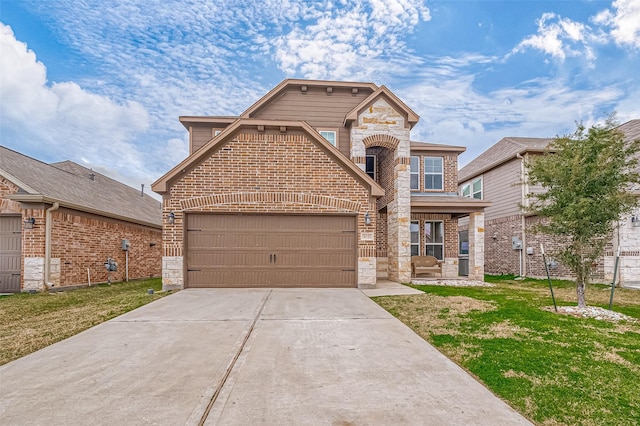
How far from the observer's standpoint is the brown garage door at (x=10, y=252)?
11.2 m

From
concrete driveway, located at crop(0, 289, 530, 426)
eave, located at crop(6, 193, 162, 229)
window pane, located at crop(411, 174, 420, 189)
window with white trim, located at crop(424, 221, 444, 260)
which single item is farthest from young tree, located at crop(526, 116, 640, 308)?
eave, located at crop(6, 193, 162, 229)

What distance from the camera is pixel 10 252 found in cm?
1129

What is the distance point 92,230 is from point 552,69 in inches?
1177

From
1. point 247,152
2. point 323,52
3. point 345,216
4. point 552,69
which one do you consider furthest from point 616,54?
point 247,152

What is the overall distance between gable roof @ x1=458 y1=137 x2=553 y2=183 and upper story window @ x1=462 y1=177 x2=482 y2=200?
383mm

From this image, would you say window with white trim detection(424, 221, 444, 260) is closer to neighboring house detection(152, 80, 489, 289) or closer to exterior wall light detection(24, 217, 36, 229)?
neighboring house detection(152, 80, 489, 289)

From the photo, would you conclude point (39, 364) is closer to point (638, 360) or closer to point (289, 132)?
point (638, 360)

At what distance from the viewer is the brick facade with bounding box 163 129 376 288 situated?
10492 millimetres

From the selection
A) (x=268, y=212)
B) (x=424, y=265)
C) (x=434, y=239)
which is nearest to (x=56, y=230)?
(x=268, y=212)

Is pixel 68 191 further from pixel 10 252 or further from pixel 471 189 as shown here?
pixel 471 189

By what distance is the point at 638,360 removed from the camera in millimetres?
4344

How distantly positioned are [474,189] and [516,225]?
3976 millimetres

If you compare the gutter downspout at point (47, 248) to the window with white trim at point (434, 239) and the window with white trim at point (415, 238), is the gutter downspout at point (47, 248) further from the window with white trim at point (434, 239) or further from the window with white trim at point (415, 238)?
the window with white trim at point (434, 239)

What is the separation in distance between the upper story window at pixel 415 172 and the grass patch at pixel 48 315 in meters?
11.5
